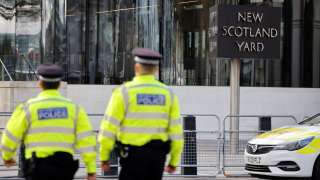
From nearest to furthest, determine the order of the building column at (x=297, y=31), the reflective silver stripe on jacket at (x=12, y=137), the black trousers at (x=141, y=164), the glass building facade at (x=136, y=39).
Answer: the black trousers at (x=141, y=164) < the reflective silver stripe on jacket at (x=12, y=137) < the glass building facade at (x=136, y=39) < the building column at (x=297, y=31)

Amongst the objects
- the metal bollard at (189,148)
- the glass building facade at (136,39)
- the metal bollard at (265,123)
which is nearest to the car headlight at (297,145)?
the metal bollard at (189,148)

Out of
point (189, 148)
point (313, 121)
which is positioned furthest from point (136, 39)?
point (313, 121)

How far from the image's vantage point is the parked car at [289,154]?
10.5 m

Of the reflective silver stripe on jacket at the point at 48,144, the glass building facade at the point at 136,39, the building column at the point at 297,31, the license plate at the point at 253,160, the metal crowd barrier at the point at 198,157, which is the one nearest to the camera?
the reflective silver stripe on jacket at the point at 48,144

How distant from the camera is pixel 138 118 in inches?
228

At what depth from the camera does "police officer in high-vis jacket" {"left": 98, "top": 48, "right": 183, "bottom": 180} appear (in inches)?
223

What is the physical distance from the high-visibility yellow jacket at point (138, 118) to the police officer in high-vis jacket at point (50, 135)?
22 cm

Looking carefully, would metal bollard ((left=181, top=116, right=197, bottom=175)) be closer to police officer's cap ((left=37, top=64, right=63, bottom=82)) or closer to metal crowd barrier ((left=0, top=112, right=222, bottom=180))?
metal crowd barrier ((left=0, top=112, right=222, bottom=180))

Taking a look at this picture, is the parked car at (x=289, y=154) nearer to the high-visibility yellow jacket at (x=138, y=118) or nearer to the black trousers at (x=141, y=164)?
the high-visibility yellow jacket at (x=138, y=118)

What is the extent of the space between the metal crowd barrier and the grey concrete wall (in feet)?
25.9

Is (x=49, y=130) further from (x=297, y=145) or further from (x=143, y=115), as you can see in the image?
(x=297, y=145)

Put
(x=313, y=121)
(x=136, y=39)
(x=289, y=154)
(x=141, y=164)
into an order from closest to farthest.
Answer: (x=141, y=164) → (x=289, y=154) → (x=313, y=121) → (x=136, y=39)

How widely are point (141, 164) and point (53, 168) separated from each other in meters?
0.73

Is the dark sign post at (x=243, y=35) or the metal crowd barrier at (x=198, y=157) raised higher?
the dark sign post at (x=243, y=35)
